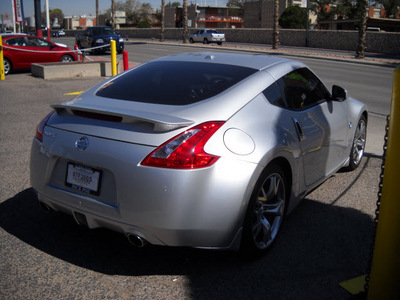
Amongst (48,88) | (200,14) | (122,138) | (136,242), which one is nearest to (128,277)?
(136,242)

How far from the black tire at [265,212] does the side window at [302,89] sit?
2.48 ft

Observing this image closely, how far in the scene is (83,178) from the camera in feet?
11.0

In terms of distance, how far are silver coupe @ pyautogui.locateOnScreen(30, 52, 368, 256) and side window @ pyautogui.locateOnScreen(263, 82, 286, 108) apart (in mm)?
13

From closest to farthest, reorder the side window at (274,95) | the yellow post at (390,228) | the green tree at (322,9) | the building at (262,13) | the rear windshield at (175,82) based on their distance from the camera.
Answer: the yellow post at (390,228)
the rear windshield at (175,82)
the side window at (274,95)
the green tree at (322,9)
the building at (262,13)

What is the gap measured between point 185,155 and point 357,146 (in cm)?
352

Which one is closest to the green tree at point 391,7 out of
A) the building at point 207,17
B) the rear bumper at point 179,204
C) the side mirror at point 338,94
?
the building at point 207,17

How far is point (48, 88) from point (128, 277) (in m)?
11.2

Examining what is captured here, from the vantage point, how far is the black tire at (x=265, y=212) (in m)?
3.35

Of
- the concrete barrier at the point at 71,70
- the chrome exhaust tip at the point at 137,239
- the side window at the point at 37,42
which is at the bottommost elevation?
the chrome exhaust tip at the point at 137,239

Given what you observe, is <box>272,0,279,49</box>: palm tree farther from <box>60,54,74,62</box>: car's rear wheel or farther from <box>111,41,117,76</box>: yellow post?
<box>111,41,117,76</box>: yellow post

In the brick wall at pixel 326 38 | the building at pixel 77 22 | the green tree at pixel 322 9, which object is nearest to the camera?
the brick wall at pixel 326 38

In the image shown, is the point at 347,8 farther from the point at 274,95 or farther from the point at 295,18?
the point at 274,95

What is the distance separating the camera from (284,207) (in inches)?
154

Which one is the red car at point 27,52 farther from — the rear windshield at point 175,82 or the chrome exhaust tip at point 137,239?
the chrome exhaust tip at point 137,239
